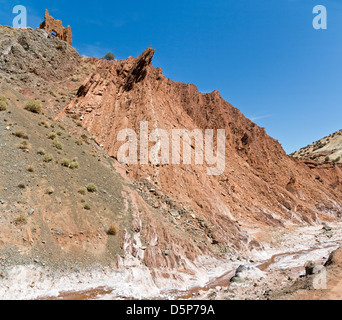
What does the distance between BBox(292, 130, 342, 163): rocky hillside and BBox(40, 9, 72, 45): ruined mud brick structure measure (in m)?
66.6

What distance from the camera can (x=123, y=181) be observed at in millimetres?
21156

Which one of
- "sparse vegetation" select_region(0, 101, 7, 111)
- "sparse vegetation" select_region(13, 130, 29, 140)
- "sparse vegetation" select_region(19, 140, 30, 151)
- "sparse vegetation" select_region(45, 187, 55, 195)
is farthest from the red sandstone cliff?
"sparse vegetation" select_region(19, 140, 30, 151)

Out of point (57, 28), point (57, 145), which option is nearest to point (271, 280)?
point (57, 145)

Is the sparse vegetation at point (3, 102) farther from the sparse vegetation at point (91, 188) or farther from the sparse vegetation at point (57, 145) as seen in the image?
the sparse vegetation at point (91, 188)

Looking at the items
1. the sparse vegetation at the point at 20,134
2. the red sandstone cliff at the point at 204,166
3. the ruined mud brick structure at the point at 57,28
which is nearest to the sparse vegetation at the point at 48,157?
the sparse vegetation at the point at 20,134

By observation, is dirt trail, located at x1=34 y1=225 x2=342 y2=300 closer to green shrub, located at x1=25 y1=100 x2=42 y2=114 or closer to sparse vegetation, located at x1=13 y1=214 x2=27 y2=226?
sparse vegetation, located at x1=13 y1=214 x2=27 y2=226

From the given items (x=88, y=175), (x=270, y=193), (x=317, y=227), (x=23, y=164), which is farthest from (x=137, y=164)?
(x=317, y=227)

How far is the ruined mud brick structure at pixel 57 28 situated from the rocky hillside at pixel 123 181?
5119mm

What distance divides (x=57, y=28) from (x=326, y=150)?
87.1 meters

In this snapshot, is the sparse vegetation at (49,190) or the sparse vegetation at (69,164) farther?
the sparse vegetation at (69,164)

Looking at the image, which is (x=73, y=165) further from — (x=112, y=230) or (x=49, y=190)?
(x=112, y=230)

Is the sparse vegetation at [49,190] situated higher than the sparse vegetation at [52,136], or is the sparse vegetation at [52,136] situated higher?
the sparse vegetation at [52,136]

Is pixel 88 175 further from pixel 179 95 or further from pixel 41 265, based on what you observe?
pixel 179 95

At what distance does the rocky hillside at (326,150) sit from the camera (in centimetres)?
7400
